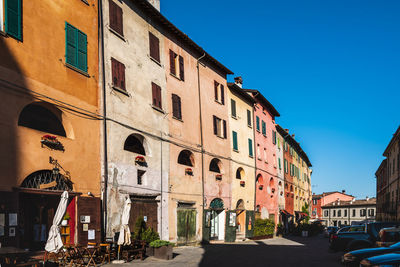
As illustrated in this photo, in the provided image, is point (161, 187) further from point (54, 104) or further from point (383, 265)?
point (383, 265)

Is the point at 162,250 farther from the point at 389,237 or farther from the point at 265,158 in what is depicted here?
the point at 265,158

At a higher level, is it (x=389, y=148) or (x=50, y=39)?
(x=50, y=39)

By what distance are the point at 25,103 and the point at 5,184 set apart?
288cm

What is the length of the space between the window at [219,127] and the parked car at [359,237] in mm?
11674

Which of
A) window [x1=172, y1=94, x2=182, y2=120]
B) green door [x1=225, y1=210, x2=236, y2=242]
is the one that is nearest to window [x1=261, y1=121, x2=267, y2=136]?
green door [x1=225, y1=210, x2=236, y2=242]

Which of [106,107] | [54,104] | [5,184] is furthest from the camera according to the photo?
[106,107]

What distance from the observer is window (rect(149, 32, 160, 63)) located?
73.0 ft

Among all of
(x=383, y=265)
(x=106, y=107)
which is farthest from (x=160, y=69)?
(x=383, y=265)

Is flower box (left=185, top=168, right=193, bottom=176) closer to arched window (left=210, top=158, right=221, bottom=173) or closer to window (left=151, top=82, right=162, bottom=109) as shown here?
arched window (left=210, top=158, right=221, bottom=173)

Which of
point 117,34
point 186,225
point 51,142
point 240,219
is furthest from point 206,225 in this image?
point 51,142

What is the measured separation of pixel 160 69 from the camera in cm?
2281

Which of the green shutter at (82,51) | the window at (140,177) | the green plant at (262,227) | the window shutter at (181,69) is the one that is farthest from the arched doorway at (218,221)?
the green shutter at (82,51)

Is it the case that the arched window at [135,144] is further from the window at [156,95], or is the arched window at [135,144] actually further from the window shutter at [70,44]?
the window shutter at [70,44]

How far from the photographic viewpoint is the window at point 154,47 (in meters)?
22.3
